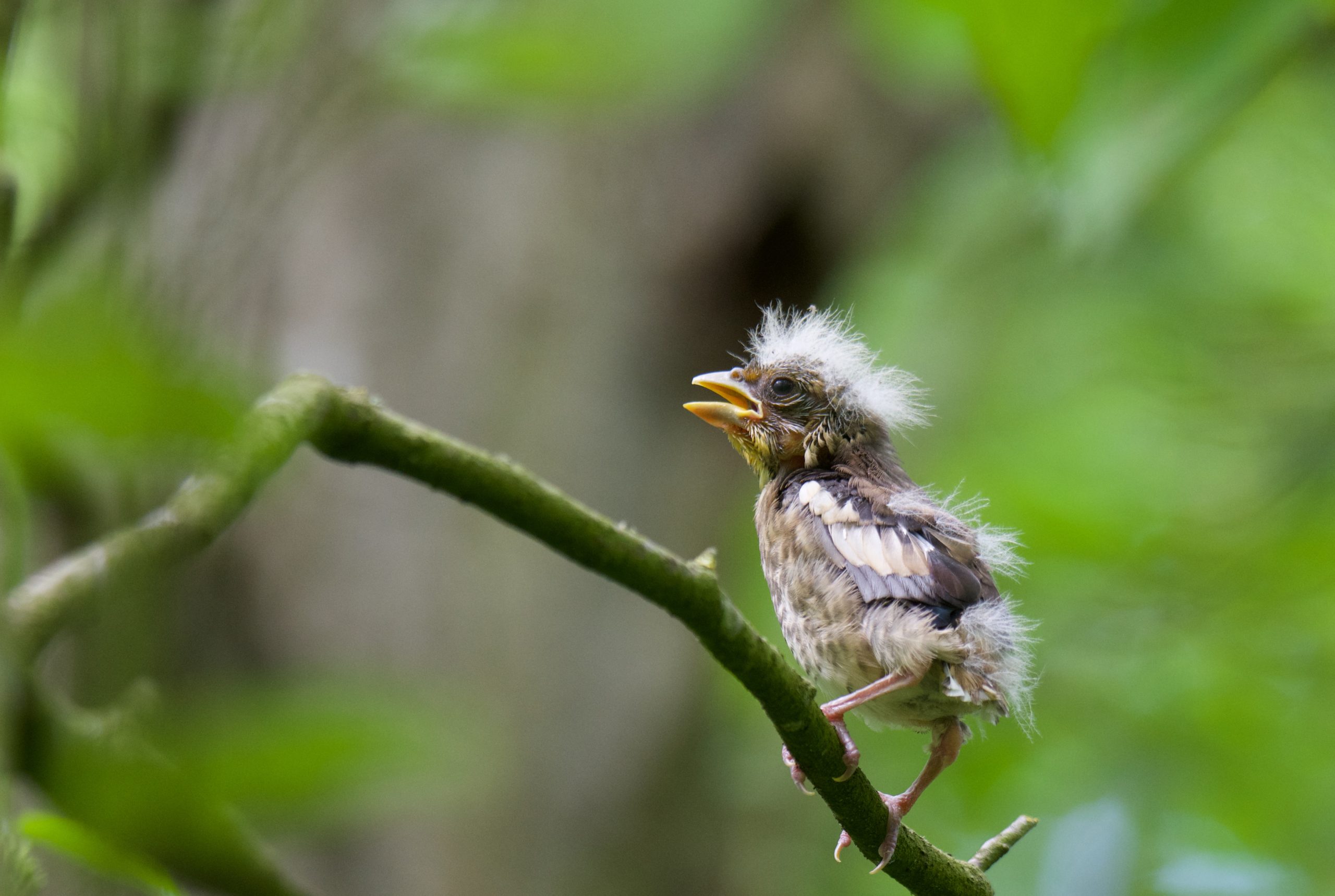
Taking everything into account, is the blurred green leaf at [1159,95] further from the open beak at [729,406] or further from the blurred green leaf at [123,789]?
the blurred green leaf at [123,789]

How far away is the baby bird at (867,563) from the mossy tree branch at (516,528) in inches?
2.6

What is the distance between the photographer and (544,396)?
15.0 ft

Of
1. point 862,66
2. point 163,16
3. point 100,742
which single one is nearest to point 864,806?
point 100,742

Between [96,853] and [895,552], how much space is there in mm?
1377

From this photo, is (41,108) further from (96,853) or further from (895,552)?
(96,853)

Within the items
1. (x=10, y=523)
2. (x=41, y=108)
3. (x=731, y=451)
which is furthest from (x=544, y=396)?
(x=10, y=523)

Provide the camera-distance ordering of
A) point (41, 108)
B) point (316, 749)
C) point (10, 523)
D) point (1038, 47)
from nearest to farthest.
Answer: point (316, 749)
point (10, 523)
point (1038, 47)
point (41, 108)

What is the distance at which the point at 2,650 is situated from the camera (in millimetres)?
696

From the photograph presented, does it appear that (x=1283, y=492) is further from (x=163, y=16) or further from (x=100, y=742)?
(x=100, y=742)

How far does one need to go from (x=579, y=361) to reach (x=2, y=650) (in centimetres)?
399

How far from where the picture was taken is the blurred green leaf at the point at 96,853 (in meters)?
0.74

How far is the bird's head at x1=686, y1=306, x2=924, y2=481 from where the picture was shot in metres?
2.41

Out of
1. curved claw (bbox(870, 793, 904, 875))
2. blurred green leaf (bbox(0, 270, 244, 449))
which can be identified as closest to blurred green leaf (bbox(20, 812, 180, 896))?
blurred green leaf (bbox(0, 270, 244, 449))

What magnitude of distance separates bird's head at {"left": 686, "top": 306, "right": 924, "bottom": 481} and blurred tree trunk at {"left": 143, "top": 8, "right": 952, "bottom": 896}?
77.3 inches
